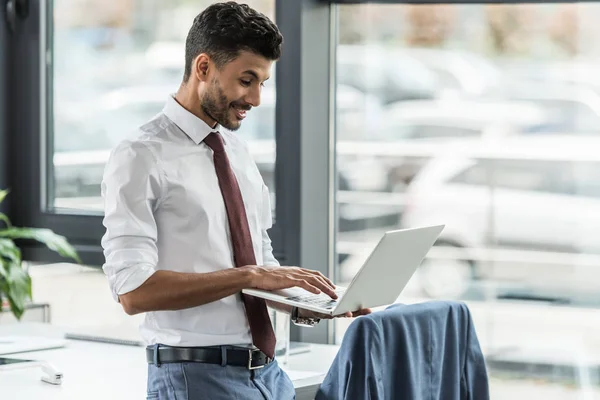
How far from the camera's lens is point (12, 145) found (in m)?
3.83

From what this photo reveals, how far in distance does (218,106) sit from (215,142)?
0.32 ft

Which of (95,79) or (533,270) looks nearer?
(533,270)

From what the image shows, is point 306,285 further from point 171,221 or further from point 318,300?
point 171,221

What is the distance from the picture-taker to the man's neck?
2.04 meters

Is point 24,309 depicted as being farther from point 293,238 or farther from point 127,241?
point 127,241

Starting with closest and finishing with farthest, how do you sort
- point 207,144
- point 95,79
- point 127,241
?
point 127,241
point 207,144
point 95,79

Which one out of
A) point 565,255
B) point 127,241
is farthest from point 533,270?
point 127,241

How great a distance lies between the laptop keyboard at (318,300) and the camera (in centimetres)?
190

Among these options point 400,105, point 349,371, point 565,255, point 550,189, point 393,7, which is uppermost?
point 393,7

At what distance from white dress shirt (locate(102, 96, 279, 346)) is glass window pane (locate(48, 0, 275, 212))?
54.3 inches

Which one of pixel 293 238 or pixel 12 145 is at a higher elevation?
pixel 12 145

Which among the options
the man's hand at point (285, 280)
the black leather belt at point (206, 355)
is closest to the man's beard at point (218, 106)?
the man's hand at point (285, 280)

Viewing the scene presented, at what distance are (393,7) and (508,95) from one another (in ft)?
1.53

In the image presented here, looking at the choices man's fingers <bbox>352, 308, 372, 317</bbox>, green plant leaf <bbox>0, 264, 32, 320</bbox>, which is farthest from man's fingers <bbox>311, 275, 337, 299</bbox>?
green plant leaf <bbox>0, 264, 32, 320</bbox>
